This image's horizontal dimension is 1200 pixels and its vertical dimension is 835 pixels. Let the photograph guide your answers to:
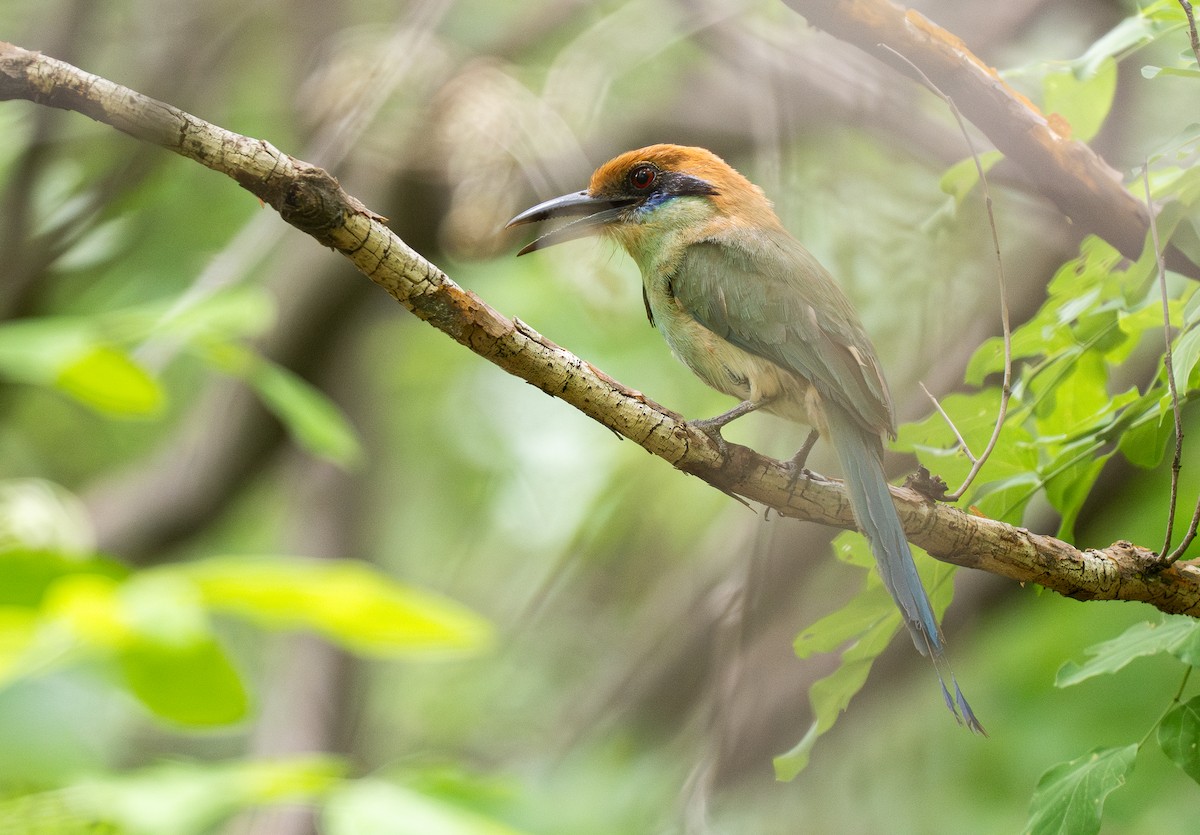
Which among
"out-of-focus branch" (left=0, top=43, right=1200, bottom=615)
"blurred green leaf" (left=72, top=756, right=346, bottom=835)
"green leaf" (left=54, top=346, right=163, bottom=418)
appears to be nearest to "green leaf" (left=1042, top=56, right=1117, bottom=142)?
"out-of-focus branch" (left=0, top=43, right=1200, bottom=615)

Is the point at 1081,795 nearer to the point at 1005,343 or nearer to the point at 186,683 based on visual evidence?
the point at 1005,343

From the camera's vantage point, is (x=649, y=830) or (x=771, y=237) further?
(x=649, y=830)

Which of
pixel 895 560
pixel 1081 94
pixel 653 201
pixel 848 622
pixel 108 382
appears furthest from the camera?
pixel 653 201

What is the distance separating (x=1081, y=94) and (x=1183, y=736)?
145cm

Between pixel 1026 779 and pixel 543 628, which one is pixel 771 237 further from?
pixel 543 628

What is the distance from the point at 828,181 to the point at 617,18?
1.14 meters

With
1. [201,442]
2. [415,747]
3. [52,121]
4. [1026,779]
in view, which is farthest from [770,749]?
[52,121]

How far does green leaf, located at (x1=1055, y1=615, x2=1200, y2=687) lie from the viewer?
207 cm

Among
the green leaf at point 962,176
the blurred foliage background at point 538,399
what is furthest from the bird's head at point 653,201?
the green leaf at point 962,176

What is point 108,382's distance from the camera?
87.3 inches

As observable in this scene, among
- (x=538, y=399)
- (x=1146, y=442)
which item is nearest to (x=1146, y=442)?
(x=1146, y=442)

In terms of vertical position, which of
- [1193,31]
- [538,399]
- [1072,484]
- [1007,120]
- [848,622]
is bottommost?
[538,399]

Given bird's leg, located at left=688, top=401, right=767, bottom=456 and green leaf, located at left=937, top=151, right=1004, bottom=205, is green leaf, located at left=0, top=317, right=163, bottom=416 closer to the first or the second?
bird's leg, located at left=688, top=401, right=767, bottom=456

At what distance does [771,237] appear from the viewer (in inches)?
137
